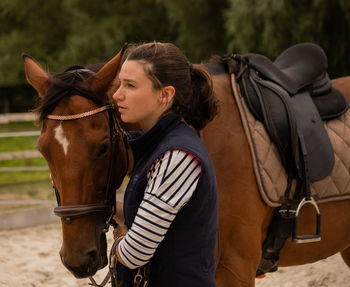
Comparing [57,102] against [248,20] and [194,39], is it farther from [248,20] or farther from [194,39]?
[194,39]

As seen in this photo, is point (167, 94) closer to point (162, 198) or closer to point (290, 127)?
point (162, 198)

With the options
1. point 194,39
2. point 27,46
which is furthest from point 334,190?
point 27,46

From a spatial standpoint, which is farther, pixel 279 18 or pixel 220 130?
pixel 279 18

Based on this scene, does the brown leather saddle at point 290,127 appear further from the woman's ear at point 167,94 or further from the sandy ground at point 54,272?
the sandy ground at point 54,272

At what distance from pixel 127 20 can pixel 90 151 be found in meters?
16.2

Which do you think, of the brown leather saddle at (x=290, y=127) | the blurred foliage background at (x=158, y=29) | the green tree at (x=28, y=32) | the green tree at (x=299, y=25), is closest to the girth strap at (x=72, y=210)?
the brown leather saddle at (x=290, y=127)

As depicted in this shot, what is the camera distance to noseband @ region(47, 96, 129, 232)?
5.16 feet

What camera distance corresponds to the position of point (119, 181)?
1822 millimetres

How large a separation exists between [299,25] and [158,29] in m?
8.62

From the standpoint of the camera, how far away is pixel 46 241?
4.84 m

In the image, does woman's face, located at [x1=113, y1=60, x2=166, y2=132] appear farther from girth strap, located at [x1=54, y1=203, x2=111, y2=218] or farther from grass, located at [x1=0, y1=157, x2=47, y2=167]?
grass, located at [x1=0, y1=157, x2=47, y2=167]

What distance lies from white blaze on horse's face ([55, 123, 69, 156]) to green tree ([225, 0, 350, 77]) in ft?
29.0

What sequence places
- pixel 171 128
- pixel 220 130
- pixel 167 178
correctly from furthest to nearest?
pixel 220 130
pixel 171 128
pixel 167 178

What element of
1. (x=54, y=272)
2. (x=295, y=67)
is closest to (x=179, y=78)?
(x=295, y=67)
